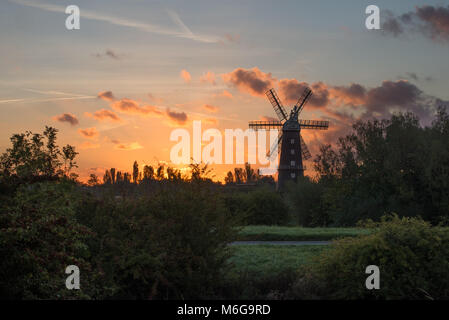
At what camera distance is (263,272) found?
14.6 metres

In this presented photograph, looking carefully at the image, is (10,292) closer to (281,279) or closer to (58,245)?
(58,245)

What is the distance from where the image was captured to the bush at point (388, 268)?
1295 centimetres

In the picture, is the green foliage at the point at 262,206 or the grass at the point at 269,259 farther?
the green foliage at the point at 262,206

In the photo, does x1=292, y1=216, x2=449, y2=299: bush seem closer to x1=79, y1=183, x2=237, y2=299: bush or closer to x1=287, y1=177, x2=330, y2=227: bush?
x1=79, y1=183, x2=237, y2=299: bush

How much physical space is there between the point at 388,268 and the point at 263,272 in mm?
3574

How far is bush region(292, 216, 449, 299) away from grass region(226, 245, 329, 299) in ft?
2.36

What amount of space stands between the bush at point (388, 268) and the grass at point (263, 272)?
72cm

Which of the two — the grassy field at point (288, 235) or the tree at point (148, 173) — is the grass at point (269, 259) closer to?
the tree at point (148, 173)

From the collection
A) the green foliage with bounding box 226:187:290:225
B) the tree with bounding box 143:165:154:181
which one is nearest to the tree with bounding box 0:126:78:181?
the tree with bounding box 143:165:154:181

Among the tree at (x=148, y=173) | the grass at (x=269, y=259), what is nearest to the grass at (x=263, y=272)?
the grass at (x=269, y=259)

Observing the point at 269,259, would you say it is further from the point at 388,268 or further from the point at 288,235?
the point at 288,235
